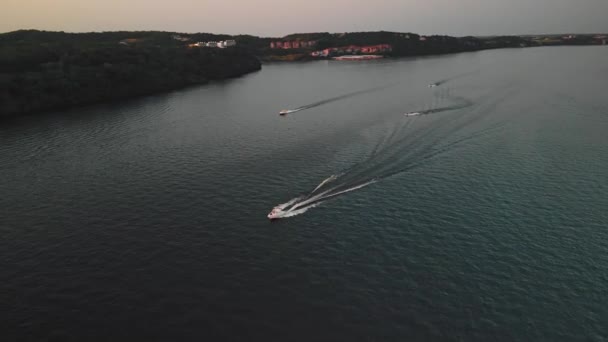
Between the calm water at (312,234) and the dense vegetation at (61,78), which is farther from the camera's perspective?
the dense vegetation at (61,78)

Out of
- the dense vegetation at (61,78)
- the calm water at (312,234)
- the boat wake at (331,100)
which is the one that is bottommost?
the calm water at (312,234)

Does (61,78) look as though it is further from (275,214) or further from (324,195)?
(275,214)

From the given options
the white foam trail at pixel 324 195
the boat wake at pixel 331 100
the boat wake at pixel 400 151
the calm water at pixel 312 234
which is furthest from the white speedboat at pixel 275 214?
the boat wake at pixel 331 100

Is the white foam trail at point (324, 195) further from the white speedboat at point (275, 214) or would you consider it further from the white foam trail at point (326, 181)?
the white speedboat at point (275, 214)

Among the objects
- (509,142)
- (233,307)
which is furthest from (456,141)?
(233,307)

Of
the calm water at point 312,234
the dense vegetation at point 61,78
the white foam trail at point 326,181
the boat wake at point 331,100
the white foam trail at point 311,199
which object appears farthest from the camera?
the dense vegetation at point 61,78

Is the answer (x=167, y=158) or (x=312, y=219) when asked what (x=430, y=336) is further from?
(x=167, y=158)

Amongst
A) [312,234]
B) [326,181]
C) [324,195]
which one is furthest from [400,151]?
[312,234]
